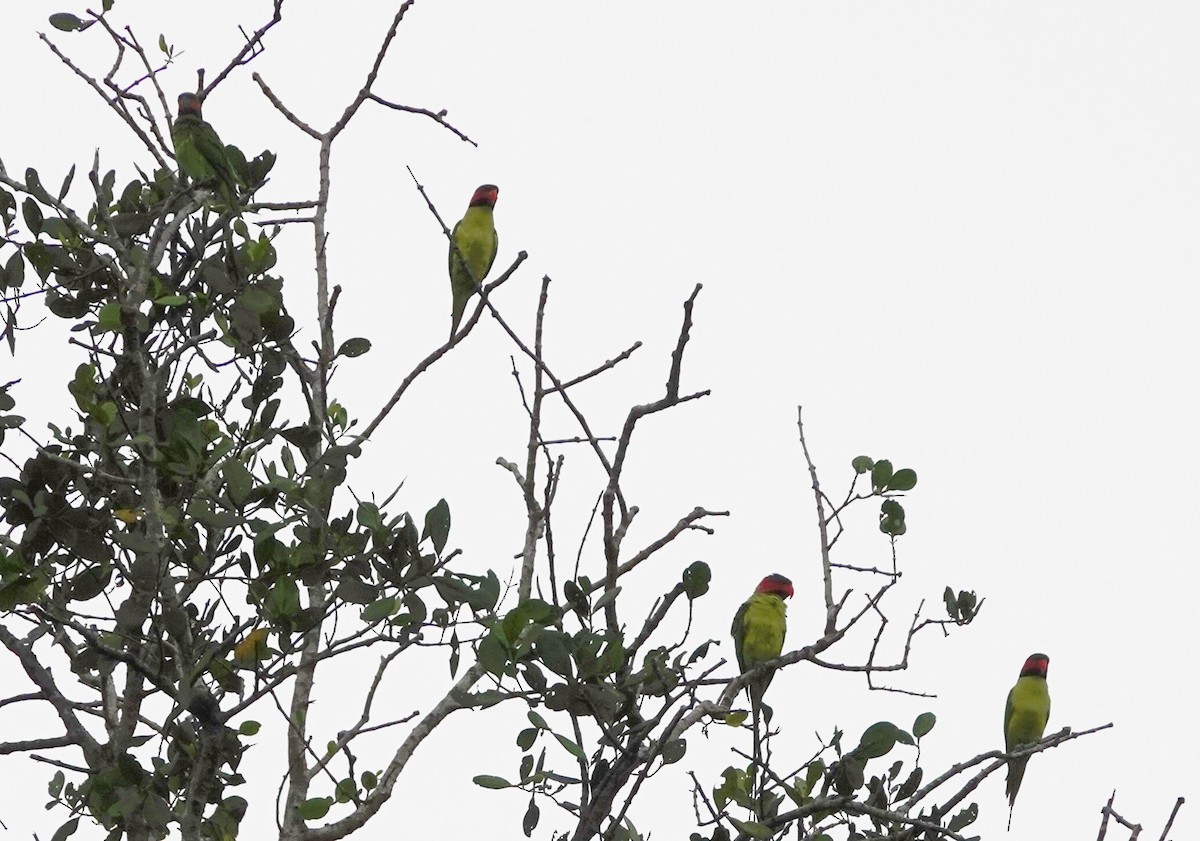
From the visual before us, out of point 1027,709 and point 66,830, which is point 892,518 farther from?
point 1027,709

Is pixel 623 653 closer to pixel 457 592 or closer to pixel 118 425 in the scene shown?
pixel 457 592

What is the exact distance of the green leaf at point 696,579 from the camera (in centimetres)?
255

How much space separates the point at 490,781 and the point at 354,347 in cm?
100

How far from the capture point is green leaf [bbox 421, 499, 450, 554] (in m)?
2.24

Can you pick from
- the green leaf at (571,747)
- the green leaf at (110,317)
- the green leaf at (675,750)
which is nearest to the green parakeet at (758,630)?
the green leaf at (675,750)

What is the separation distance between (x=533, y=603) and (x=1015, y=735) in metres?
3.76

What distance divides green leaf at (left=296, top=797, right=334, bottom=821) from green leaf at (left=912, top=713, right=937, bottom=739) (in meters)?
1.36

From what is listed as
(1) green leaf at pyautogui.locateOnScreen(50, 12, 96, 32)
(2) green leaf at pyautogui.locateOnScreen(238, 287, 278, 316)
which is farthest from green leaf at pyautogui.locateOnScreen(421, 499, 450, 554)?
(1) green leaf at pyautogui.locateOnScreen(50, 12, 96, 32)

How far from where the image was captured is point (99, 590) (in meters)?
2.53

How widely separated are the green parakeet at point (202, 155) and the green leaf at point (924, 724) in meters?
1.89

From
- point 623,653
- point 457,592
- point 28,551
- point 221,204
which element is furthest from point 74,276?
point 623,653

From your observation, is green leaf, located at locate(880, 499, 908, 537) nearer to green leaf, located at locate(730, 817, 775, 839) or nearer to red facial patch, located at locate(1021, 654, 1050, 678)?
green leaf, located at locate(730, 817, 775, 839)

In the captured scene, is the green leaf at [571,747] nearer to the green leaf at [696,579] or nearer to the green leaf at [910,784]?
the green leaf at [696,579]

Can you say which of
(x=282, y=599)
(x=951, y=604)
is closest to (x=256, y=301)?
(x=282, y=599)
